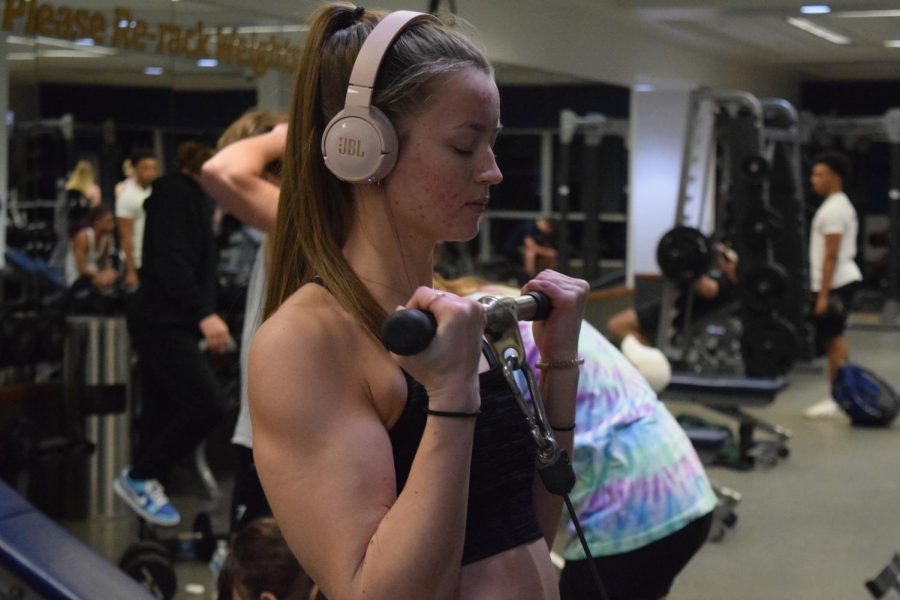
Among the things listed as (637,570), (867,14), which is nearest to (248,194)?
(637,570)

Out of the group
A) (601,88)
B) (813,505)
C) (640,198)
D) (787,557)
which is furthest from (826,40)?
(787,557)

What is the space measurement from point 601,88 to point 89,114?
5.00 m

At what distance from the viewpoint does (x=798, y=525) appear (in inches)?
203

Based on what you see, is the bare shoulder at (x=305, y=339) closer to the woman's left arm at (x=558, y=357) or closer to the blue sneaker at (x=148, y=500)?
the woman's left arm at (x=558, y=357)

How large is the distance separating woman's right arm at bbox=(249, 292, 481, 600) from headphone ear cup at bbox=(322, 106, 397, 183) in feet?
0.43

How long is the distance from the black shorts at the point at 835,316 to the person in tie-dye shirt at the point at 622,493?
6004 millimetres

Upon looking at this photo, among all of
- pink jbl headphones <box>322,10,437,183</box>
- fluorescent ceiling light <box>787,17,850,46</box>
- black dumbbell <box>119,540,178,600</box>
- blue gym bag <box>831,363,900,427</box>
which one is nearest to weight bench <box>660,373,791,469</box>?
blue gym bag <box>831,363,900,427</box>

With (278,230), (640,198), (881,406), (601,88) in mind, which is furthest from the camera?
(640,198)

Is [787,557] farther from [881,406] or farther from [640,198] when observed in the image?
[640,198]

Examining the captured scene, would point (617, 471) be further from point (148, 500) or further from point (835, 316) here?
point (835, 316)

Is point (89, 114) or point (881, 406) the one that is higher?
point (89, 114)

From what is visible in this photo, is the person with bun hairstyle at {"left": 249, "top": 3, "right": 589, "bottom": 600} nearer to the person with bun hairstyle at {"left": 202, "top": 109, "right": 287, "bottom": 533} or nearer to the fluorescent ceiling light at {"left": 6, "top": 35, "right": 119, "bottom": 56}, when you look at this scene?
the person with bun hairstyle at {"left": 202, "top": 109, "right": 287, "bottom": 533}

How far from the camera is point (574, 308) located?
1213 millimetres

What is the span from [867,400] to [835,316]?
2.51ft
